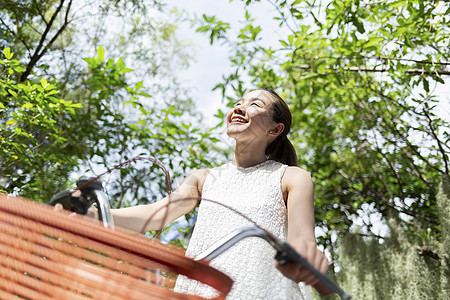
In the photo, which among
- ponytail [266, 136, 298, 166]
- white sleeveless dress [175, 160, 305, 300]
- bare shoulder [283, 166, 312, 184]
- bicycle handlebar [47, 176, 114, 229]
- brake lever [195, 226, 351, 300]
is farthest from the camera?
ponytail [266, 136, 298, 166]

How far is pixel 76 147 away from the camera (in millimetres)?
3172

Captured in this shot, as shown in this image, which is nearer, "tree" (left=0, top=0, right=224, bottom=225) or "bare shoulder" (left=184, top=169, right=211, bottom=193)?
"bare shoulder" (left=184, top=169, right=211, bottom=193)

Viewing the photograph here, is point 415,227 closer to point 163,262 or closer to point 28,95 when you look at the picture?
point 28,95

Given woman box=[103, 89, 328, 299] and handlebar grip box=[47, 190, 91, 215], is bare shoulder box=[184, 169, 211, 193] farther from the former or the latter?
handlebar grip box=[47, 190, 91, 215]

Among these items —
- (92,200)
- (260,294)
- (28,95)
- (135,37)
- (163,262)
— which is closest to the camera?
(163,262)

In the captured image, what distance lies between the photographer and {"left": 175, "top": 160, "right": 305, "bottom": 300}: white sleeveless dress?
45.0 inches

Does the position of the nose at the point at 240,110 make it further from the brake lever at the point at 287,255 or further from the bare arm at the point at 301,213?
the brake lever at the point at 287,255

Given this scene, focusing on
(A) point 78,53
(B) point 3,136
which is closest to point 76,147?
(B) point 3,136

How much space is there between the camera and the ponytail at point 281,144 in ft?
5.00

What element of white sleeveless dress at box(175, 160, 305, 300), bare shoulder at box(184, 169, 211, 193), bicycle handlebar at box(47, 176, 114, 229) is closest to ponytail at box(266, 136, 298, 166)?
white sleeveless dress at box(175, 160, 305, 300)

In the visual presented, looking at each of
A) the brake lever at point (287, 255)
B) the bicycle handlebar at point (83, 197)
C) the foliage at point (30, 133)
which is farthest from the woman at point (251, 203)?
the foliage at point (30, 133)

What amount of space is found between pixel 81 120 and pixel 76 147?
19 cm

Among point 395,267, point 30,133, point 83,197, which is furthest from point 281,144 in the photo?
point 395,267

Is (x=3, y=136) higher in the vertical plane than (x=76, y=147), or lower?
lower
